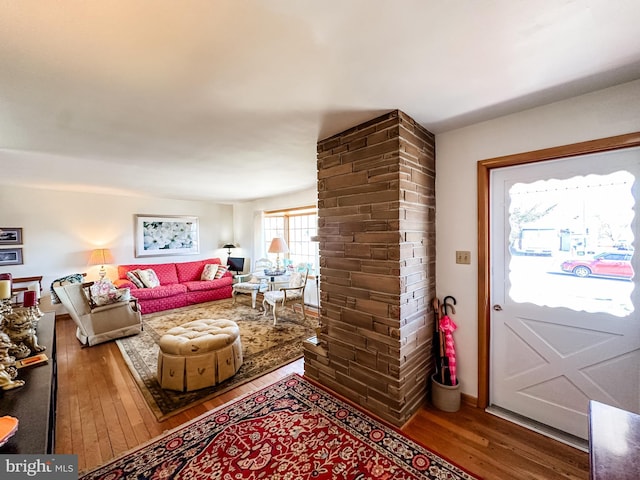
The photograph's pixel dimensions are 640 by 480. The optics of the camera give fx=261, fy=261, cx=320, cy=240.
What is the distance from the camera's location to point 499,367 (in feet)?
6.91

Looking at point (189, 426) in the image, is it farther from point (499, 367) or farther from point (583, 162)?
point (583, 162)

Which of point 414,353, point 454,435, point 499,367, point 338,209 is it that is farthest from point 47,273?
point 499,367

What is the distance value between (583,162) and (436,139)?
1.00 meters

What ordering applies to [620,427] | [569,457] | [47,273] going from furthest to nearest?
[47,273] → [569,457] → [620,427]

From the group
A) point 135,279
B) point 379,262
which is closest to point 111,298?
point 135,279

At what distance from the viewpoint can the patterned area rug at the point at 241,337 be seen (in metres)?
2.31

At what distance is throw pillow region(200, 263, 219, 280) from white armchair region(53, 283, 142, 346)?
79.2 inches

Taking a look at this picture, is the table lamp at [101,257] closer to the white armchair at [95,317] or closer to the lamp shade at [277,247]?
the white armchair at [95,317]

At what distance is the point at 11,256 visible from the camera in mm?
4297

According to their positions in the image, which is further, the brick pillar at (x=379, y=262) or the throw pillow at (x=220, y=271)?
the throw pillow at (x=220, y=271)

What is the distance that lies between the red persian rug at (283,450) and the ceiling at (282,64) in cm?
228

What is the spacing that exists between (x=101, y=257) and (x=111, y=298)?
1.90m

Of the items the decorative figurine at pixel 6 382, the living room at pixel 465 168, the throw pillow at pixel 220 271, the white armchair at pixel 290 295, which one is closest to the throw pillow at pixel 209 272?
the throw pillow at pixel 220 271

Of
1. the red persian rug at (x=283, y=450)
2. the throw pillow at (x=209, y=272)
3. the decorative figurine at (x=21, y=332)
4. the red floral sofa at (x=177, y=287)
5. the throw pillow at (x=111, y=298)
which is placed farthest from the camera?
the throw pillow at (x=209, y=272)
